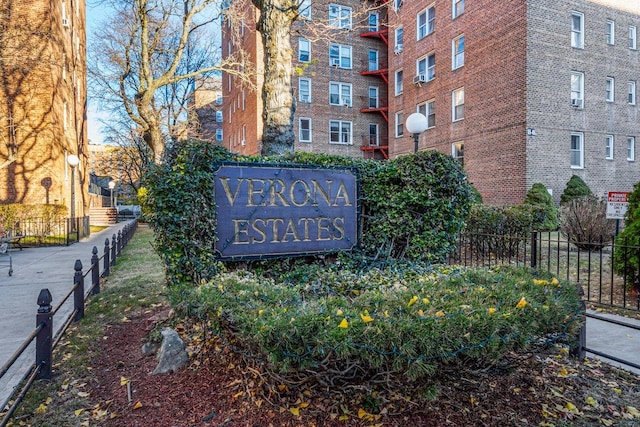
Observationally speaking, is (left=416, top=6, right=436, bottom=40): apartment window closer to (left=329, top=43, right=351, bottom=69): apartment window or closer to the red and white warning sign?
(left=329, top=43, right=351, bottom=69): apartment window

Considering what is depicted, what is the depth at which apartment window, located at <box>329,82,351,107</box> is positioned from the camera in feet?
96.1

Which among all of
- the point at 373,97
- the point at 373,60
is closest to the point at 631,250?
the point at 373,97

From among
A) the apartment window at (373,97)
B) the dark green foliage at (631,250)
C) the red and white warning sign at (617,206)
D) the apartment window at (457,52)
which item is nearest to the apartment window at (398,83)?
the apartment window at (373,97)

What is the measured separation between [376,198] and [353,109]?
2521 centimetres

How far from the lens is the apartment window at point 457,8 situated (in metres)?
21.2

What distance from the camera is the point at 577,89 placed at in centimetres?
1912

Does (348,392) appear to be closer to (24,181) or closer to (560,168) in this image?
(24,181)

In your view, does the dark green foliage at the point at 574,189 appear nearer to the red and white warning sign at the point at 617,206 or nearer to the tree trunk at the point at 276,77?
the red and white warning sign at the point at 617,206

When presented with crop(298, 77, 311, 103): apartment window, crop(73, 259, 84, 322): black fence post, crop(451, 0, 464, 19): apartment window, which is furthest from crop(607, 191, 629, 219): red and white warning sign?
crop(298, 77, 311, 103): apartment window

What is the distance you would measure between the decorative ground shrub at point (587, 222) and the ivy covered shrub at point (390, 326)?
318 inches

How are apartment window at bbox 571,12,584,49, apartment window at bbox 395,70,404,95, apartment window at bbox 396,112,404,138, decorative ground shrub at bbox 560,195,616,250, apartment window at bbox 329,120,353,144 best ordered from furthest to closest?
apartment window at bbox 329,120,353,144
apartment window at bbox 395,70,404,95
apartment window at bbox 396,112,404,138
apartment window at bbox 571,12,584,49
decorative ground shrub at bbox 560,195,616,250

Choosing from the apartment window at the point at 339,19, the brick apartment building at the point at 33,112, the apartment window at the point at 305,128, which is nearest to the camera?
the apartment window at the point at 339,19

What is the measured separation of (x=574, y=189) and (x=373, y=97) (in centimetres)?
1615

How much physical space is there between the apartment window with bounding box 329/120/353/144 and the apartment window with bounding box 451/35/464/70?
947cm
